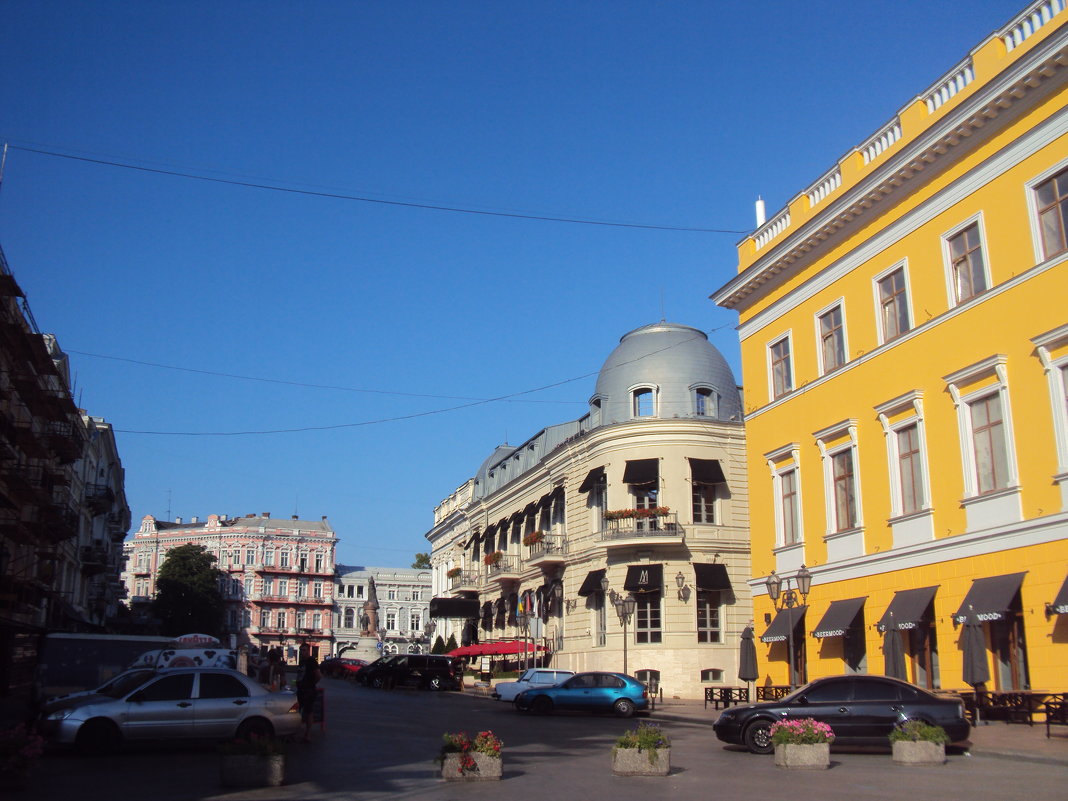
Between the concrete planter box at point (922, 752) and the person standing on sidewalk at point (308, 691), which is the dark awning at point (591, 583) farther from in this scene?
the concrete planter box at point (922, 752)

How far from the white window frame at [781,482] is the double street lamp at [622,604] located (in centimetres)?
637

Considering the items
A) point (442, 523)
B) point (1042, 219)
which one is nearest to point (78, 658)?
point (1042, 219)

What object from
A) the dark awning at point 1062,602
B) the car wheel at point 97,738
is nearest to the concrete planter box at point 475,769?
the car wheel at point 97,738

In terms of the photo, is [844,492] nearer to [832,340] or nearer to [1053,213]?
[832,340]

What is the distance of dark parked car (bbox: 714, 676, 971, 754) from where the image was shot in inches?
679


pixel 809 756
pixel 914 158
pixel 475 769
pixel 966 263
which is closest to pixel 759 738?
pixel 809 756

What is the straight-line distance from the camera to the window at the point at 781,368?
30844mm

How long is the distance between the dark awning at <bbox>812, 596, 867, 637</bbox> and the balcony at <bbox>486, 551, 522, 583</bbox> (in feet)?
92.0

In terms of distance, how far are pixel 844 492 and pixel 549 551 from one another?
22900mm

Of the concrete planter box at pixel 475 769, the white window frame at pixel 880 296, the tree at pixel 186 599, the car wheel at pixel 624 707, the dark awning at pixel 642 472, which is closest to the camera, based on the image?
the concrete planter box at pixel 475 769

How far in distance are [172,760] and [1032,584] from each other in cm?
1666

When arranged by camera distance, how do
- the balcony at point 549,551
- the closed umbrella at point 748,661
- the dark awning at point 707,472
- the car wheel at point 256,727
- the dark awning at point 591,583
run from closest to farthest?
the car wheel at point 256,727
the closed umbrella at point 748,661
the dark awning at point 707,472
the dark awning at point 591,583
the balcony at point 549,551

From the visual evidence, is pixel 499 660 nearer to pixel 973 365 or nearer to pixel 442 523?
pixel 442 523

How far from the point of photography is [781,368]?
31.3 m
